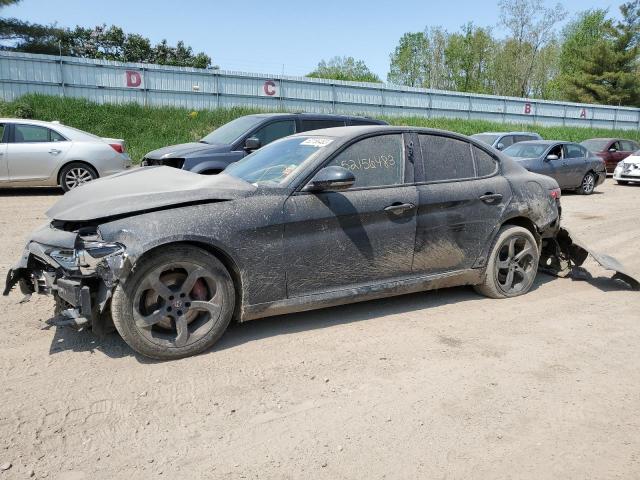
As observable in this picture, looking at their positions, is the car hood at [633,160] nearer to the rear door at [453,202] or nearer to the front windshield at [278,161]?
the rear door at [453,202]

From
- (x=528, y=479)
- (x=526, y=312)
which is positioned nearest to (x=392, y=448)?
(x=528, y=479)

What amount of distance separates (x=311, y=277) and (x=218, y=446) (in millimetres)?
1656

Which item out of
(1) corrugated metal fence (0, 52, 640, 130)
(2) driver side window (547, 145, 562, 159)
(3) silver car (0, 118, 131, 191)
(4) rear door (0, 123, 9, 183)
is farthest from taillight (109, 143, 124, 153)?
(2) driver side window (547, 145, 562, 159)

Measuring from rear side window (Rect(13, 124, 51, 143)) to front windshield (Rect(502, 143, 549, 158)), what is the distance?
1116cm

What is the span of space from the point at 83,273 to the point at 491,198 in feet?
11.9

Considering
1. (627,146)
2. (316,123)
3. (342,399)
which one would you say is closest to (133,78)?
(316,123)

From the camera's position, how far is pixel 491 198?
5125 millimetres

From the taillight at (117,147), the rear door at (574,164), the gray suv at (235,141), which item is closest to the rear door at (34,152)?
the taillight at (117,147)

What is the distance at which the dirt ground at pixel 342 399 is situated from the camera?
2.71 metres

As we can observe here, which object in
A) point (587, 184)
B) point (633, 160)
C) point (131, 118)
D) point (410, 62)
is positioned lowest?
point (587, 184)

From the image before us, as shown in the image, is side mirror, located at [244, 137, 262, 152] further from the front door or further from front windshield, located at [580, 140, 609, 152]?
front windshield, located at [580, 140, 609, 152]

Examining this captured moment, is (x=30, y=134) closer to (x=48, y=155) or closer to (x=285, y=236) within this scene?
(x=48, y=155)

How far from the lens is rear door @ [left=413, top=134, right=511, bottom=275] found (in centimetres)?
475

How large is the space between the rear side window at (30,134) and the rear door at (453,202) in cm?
914
